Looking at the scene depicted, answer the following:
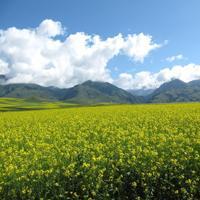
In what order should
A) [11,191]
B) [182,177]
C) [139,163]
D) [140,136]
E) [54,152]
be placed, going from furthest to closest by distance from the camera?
[140,136] < [54,152] < [139,163] < [182,177] < [11,191]

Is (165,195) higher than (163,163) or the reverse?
the reverse

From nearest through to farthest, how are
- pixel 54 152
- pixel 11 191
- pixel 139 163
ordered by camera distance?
pixel 11 191 < pixel 139 163 < pixel 54 152

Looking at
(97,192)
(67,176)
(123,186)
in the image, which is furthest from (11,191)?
(123,186)

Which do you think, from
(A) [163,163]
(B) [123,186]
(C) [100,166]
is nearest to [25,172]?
(C) [100,166]

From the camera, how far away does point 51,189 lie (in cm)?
1175

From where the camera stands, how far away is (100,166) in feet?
42.0

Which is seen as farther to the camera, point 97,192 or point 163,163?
point 163,163

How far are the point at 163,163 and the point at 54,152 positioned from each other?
5.80 meters

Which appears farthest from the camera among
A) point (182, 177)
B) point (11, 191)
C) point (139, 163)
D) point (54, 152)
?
point (54, 152)

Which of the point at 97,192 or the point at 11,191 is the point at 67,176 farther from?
the point at 11,191

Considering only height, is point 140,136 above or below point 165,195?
above

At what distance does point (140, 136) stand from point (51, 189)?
818 cm

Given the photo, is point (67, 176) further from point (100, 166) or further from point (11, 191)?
point (11, 191)

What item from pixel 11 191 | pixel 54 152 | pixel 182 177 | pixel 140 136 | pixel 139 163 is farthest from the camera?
pixel 140 136
